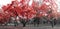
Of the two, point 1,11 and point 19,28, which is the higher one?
point 1,11

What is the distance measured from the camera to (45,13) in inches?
76.2

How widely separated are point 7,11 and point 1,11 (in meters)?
0.07

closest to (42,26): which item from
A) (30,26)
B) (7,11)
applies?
(30,26)

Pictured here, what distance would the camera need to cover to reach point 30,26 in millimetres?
1916

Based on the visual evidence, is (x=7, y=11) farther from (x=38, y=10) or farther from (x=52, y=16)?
(x=52, y=16)

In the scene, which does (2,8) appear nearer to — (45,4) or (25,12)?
(25,12)

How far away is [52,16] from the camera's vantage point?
76.0 inches

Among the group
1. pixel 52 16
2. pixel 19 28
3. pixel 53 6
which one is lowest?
pixel 19 28

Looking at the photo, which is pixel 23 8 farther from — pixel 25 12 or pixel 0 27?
pixel 0 27

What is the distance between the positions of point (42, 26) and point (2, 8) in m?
0.54

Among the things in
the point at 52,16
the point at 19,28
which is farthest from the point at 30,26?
the point at 52,16

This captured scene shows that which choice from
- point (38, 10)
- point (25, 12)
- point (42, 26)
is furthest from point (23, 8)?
point (42, 26)

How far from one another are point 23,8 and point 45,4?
0.28m

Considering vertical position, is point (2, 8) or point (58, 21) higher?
point (2, 8)
